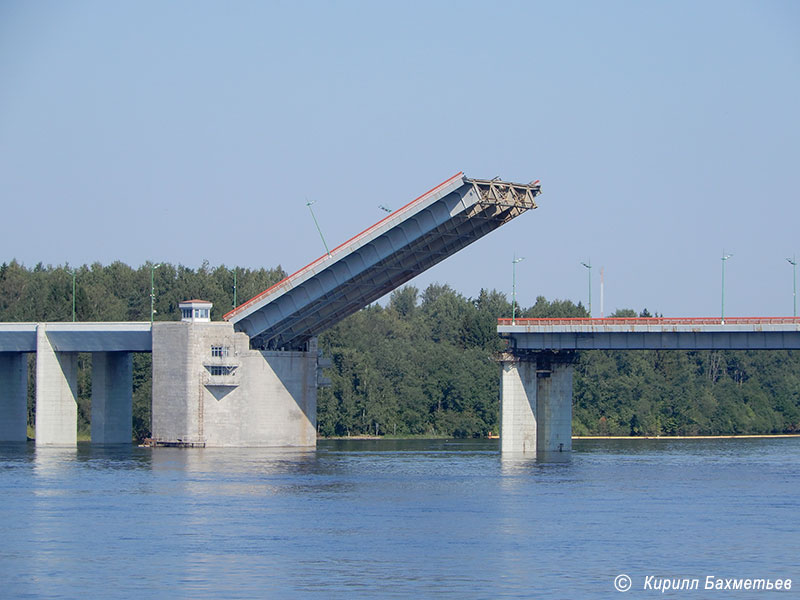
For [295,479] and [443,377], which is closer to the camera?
[295,479]

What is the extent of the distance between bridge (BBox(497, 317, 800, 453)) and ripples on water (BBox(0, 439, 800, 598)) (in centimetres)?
631

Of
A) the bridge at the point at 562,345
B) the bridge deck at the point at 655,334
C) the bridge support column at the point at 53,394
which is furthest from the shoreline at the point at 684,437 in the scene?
the bridge support column at the point at 53,394

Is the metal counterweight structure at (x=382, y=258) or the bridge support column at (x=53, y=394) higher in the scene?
the metal counterweight structure at (x=382, y=258)

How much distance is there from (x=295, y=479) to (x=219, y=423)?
18167 mm

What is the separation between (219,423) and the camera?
6819 centimetres

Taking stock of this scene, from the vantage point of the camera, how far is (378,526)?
3700cm

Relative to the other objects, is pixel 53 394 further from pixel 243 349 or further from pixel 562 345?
pixel 562 345

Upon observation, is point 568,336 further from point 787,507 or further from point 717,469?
point 787,507

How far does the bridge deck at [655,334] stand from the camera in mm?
63375

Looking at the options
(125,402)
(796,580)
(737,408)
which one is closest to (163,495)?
(796,580)

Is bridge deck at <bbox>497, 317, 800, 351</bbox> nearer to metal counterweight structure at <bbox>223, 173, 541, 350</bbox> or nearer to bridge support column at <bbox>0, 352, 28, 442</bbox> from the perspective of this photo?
metal counterweight structure at <bbox>223, 173, 541, 350</bbox>

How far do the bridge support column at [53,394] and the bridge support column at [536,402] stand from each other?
22141 mm

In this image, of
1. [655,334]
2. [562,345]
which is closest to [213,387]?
[562,345]

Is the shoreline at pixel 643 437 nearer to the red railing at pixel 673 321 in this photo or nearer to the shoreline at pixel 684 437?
the shoreline at pixel 684 437
